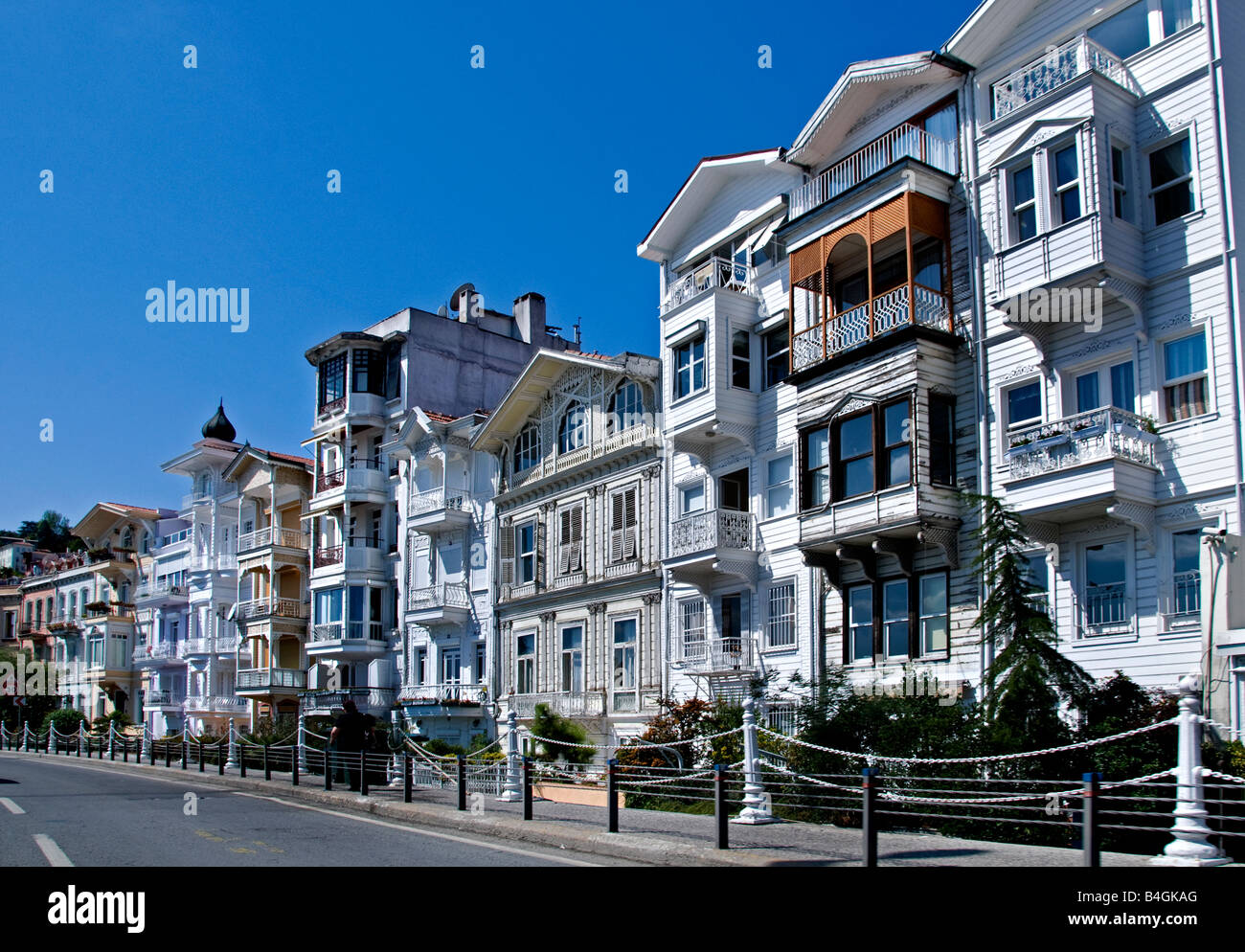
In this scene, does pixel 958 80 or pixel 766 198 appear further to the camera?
pixel 766 198

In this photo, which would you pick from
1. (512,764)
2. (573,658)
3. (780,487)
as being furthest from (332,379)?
(512,764)

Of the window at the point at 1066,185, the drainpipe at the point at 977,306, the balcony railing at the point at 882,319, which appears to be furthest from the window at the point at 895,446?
the window at the point at 1066,185

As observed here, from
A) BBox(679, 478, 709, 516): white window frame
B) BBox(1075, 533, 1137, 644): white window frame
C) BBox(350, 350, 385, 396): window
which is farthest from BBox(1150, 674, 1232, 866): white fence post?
BBox(350, 350, 385, 396): window

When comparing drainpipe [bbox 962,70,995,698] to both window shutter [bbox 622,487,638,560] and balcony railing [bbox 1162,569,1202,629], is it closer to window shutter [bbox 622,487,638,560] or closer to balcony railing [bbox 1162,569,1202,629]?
balcony railing [bbox 1162,569,1202,629]

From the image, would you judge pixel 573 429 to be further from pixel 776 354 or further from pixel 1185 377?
pixel 1185 377

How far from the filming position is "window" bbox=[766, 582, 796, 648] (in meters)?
25.7

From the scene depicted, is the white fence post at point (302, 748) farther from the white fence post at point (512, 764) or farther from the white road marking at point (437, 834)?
the white fence post at point (512, 764)

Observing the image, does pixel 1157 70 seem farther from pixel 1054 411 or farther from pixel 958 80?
pixel 1054 411

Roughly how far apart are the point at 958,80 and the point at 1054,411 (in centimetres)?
730

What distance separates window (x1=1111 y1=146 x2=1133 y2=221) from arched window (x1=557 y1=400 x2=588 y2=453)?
710 inches
